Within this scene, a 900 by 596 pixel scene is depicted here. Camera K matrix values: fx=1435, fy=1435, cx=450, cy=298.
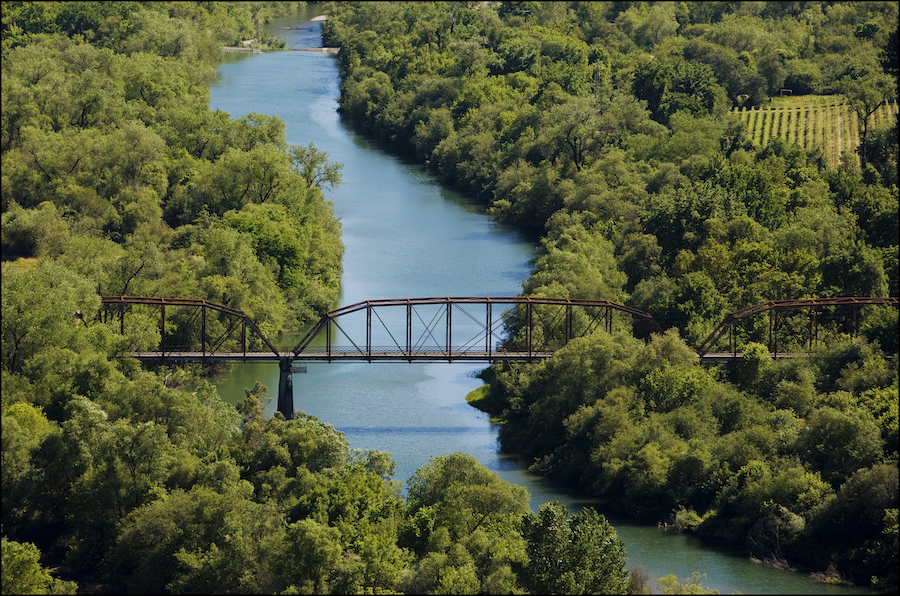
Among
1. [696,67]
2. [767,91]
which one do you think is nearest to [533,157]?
[696,67]

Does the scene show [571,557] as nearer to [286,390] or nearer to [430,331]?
[286,390]

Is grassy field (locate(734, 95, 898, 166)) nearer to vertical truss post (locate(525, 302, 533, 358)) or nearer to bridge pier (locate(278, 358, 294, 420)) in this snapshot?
vertical truss post (locate(525, 302, 533, 358))

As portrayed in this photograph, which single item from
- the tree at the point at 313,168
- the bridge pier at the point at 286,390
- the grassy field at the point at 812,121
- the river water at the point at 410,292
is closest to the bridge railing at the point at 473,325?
the bridge pier at the point at 286,390

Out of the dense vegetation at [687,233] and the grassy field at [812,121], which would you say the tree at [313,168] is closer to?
the dense vegetation at [687,233]

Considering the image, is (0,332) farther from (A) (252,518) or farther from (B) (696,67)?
(B) (696,67)

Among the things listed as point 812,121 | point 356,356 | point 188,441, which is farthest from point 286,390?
point 812,121

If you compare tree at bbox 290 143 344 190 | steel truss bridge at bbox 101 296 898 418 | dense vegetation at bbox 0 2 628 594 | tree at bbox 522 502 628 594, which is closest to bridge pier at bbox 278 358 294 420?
steel truss bridge at bbox 101 296 898 418
